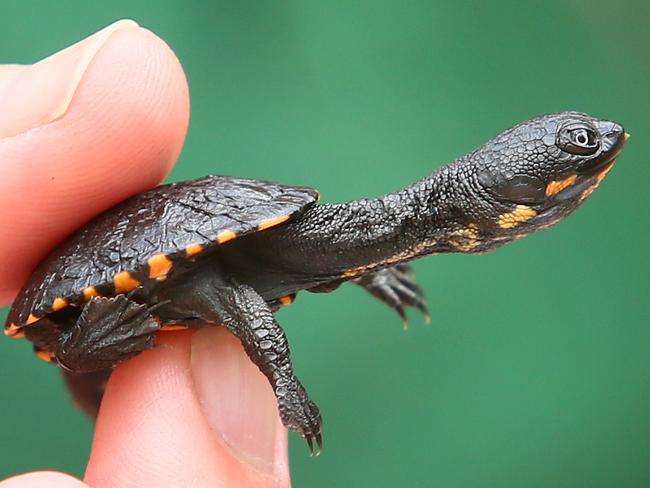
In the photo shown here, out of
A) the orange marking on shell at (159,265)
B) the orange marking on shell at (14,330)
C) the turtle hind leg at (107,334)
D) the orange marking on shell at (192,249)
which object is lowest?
the turtle hind leg at (107,334)

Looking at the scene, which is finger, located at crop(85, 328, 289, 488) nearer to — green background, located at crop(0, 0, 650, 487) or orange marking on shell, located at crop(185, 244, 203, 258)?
orange marking on shell, located at crop(185, 244, 203, 258)

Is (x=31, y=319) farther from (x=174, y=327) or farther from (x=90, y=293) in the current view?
(x=174, y=327)

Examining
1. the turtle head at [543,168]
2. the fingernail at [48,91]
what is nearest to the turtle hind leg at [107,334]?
the fingernail at [48,91]

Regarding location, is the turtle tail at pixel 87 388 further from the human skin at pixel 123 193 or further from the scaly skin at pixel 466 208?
the scaly skin at pixel 466 208

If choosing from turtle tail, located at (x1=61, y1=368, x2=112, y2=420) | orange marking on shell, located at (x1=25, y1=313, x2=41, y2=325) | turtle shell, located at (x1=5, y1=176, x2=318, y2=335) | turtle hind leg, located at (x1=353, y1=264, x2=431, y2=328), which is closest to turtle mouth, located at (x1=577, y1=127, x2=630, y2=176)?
turtle shell, located at (x1=5, y1=176, x2=318, y2=335)

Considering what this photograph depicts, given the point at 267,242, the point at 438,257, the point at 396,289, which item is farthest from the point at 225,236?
the point at 438,257
